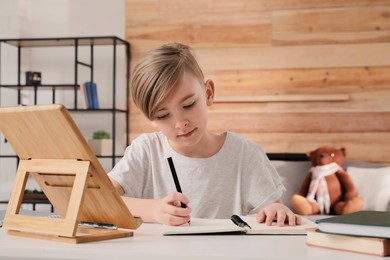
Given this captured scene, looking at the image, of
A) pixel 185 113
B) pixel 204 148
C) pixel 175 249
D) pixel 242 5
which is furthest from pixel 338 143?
pixel 175 249

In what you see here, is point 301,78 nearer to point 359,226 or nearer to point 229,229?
point 229,229

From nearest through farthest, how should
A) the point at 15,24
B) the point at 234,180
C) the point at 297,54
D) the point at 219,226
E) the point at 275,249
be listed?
the point at 275,249, the point at 219,226, the point at 234,180, the point at 297,54, the point at 15,24

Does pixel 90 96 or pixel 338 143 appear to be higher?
pixel 90 96

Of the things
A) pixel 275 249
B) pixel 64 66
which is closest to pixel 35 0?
pixel 64 66

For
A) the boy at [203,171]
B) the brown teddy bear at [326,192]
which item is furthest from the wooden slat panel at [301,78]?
the boy at [203,171]

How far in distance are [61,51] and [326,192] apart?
244 centimetres

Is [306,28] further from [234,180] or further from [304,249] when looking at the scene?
[304,249]

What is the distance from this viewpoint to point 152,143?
182 cm

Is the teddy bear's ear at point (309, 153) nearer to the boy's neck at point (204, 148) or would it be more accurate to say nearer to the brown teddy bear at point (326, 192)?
the brown teddy bear at point (326, 192)

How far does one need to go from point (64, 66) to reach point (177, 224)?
3710mm

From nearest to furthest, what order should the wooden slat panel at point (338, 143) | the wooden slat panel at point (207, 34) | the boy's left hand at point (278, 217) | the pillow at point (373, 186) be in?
the boy's left hand at point (278, 217) < the pillow at point (373, 186) < the wooden slat panel at point (338, 143) < the wooden slat panel at point (207, 34)

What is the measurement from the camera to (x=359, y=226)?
983mm

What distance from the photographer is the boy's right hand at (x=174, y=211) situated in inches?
49.9

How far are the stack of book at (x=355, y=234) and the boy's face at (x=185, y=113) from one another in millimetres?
566
